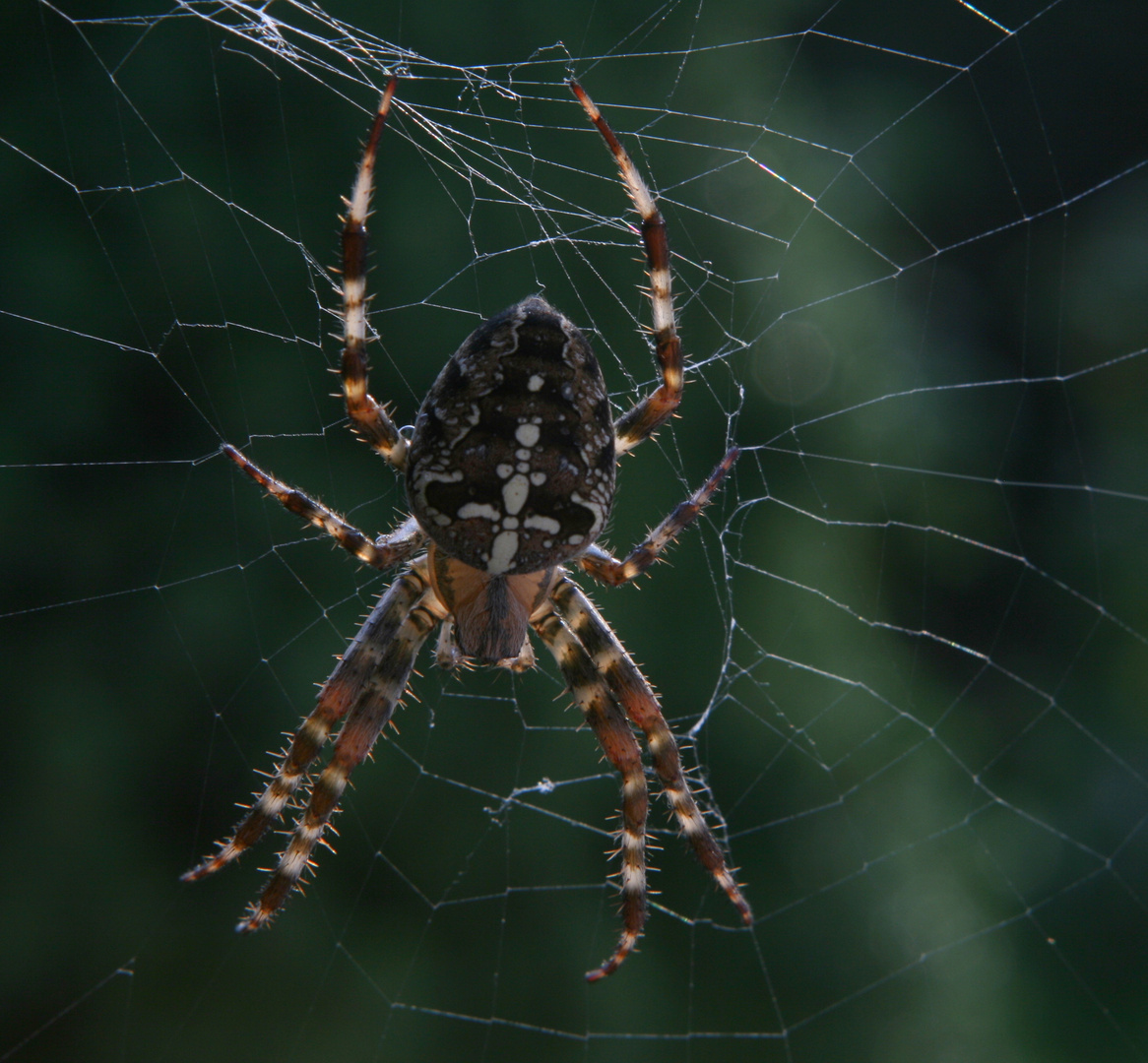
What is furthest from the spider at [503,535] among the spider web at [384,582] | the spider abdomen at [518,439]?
the spider web at [384,582]

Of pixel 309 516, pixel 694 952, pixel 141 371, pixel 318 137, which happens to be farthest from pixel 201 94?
pixel 694 952

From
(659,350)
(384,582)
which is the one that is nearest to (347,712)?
(659,350)

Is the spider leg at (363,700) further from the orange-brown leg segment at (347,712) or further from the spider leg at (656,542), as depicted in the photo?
the spider leg at (656,542)

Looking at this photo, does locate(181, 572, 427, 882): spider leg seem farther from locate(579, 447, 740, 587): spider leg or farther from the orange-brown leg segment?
locate(579, 447, 740, 587): spider leg

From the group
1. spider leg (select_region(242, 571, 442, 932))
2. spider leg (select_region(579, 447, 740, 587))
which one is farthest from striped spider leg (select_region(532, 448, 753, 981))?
spider leg (select_region(242, 571, 442, 932))

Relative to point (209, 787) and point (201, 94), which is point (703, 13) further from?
point (209, 787)

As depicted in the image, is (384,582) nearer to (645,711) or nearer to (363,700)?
(363,700)
